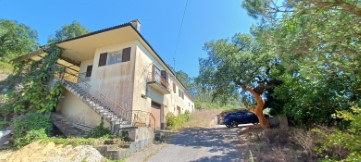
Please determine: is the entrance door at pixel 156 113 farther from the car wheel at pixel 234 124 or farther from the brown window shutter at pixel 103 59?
the car wheel at pixel 234 124

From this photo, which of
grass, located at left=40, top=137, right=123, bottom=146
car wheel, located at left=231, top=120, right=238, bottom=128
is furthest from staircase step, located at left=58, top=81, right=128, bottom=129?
car wheel, located at left=231, top=120, right=238, bottom=128

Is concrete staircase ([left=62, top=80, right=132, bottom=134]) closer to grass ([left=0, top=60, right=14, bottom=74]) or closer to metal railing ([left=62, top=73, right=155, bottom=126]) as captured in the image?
metal railing ([left=62, top=73, right=155, bottom=126])

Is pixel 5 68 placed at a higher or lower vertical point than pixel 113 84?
higher

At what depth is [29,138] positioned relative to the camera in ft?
35.5

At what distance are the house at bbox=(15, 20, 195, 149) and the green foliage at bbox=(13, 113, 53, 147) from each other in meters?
1.20

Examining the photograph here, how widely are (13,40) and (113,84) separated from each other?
2735cm

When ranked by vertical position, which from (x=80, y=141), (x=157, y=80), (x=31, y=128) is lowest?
(x=80, y=141)

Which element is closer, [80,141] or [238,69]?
[80,141]

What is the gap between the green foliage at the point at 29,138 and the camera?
10.7m

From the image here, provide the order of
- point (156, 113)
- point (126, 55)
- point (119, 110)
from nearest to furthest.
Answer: point (119, 110)
point (126, 55)
point (156, 113)

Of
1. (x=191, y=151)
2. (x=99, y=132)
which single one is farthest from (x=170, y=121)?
(x=191, y=151)

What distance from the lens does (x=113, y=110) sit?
14039 millimetres

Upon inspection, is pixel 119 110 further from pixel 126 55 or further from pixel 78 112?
pixel 126 55

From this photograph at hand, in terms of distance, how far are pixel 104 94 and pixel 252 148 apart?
34.7ft
